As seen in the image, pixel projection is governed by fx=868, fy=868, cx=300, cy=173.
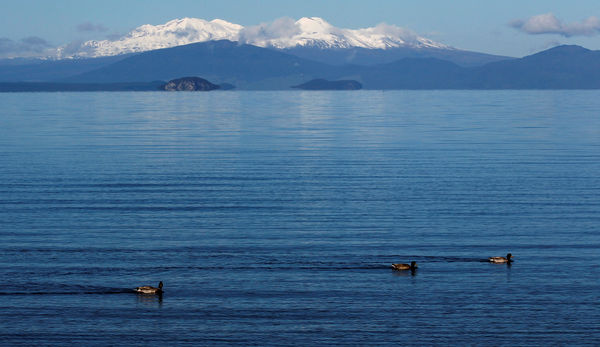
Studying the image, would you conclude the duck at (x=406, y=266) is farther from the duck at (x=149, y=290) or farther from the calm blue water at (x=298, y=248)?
the duck at (x=149, y=290)

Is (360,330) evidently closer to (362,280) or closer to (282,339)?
(282,339)

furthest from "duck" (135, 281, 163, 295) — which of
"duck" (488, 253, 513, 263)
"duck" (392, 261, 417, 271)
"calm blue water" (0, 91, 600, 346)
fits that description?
"duck" (488, 253, 513, 263)

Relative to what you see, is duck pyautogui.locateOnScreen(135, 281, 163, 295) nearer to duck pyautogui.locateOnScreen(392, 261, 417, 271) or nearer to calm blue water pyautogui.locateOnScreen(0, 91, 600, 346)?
calm blue water pyautogui.locateOnScreen(0, 91, 600, 346)

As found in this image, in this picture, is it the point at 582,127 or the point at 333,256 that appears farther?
the point at 582,127

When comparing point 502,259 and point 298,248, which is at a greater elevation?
point 502,259

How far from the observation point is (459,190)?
61.8 meters

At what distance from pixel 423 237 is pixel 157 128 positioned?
88.5 meters

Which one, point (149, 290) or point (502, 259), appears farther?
point (502, 259)

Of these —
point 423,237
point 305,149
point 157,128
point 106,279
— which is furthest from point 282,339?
point 157,128

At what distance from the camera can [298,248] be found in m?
43.3

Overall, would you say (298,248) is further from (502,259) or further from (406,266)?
(502,259)

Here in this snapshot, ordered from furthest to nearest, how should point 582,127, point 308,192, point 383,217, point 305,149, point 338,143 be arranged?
point 582,127, point 338,143, point 305,149, point 308,192, point 383,217

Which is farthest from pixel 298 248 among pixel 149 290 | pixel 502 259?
pixel 149 290

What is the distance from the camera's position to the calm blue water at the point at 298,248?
32000 mm
